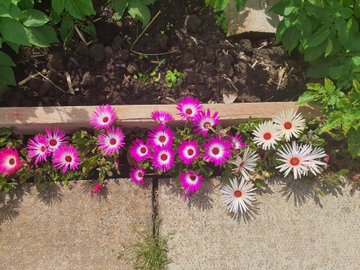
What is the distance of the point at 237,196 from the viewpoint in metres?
2.15

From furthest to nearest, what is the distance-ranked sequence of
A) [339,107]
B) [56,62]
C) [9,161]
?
[56,62], [9,161], [339,107]

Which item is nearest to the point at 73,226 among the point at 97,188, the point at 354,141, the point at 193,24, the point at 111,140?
the point at 97,188

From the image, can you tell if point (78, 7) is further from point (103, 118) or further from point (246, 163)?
point (246, 163)

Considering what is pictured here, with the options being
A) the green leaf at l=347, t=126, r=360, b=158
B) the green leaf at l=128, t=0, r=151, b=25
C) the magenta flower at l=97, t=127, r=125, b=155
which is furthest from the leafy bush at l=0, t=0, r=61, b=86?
the green leaf at l=347, t=126, r=360, b=158

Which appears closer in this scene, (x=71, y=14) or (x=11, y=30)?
(x=11, y=30)

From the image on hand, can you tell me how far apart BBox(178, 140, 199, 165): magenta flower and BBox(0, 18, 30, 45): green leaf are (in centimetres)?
86

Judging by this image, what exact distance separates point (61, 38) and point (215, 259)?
4.61 ft

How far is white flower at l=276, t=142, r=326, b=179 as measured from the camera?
6.92 ft

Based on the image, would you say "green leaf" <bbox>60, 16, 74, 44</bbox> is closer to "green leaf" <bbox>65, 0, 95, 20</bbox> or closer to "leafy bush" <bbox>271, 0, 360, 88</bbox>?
"green leaf" <bbox>65, 0, 95, 20</bbox>

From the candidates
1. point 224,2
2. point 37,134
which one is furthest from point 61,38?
point 224,2

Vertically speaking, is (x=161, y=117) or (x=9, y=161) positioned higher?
(x=161, y=117)

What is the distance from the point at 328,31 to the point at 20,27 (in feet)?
4.25

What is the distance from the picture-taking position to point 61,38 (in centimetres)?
234

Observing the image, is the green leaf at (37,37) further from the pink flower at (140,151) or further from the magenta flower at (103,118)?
the pink flower at (140,151)
